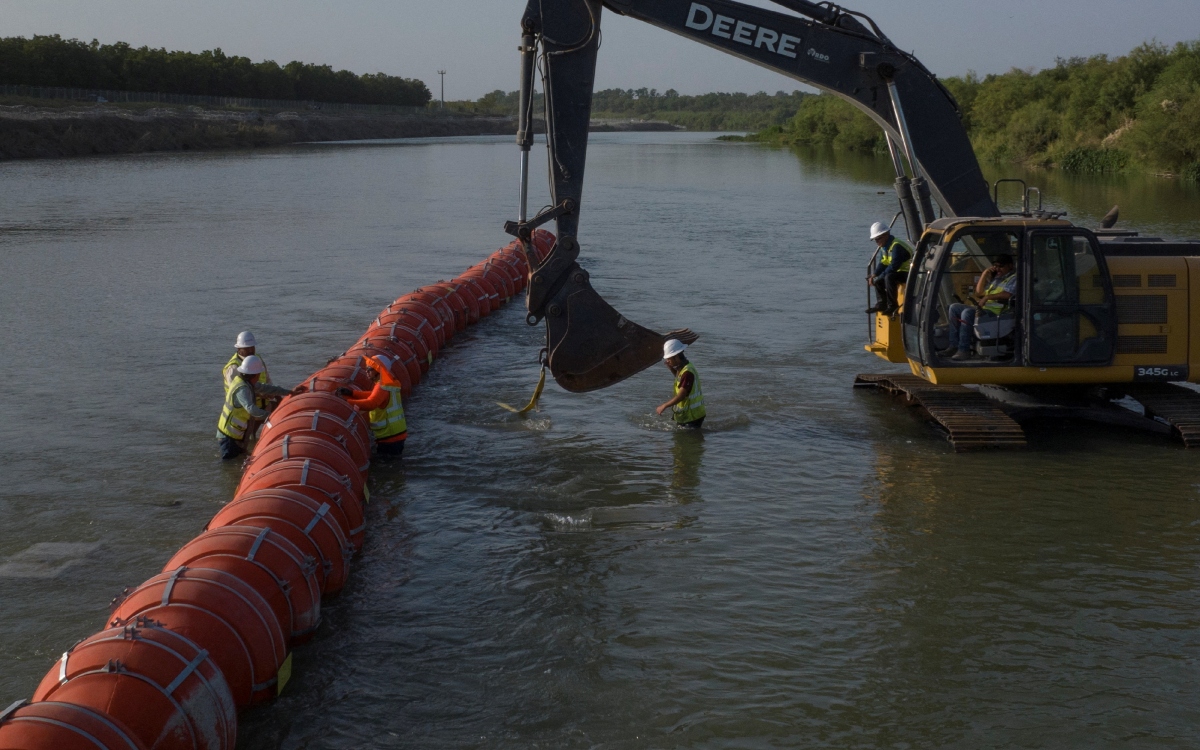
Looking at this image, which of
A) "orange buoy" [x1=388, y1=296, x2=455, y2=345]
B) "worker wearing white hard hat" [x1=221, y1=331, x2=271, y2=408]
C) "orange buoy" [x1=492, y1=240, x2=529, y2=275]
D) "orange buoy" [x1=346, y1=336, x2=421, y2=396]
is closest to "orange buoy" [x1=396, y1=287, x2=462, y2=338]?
"orange buoy" [x1=388, y1=296, x2=455, y2=345]

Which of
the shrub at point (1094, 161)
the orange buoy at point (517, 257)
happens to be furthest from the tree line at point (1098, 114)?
the orange buoy at point (517, 257)

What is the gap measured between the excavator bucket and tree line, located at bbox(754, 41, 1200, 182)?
4907cm

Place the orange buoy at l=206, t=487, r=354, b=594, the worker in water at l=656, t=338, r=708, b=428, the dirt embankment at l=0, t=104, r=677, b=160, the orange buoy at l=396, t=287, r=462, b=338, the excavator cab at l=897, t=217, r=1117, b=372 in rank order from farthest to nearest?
the dirt embankment at l=0, t=104, r=677, b=160 → the orange buoy at l=396, t=287, r=462, b=338 → the worker in water at l=656, t=338, r=708, b=428 → the excavator cab at l=897, t=217, r=1117, b=372 → the orange buoy at l=206, t=487, r=354, b=594

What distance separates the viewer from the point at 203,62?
13150 centimetres

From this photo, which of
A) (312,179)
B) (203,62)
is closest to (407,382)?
(312,179)

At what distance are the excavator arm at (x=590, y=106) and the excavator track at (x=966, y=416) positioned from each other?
2.22 metres

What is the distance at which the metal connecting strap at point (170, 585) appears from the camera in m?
7.22

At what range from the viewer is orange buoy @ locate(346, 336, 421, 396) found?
15.4 meters

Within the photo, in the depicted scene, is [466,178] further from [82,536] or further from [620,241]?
[82,536]

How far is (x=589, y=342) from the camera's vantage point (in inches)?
494

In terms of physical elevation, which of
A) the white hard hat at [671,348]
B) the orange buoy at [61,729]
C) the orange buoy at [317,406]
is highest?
the white hard hat at [671,348]

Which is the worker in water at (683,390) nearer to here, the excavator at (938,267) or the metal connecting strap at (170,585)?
the excavator at (938,267)

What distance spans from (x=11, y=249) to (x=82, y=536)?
23.4 m

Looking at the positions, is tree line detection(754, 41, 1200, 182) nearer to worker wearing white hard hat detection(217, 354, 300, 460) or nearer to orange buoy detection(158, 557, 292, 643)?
worker wearing white hard hat detection(217, 354, 300, 460)
